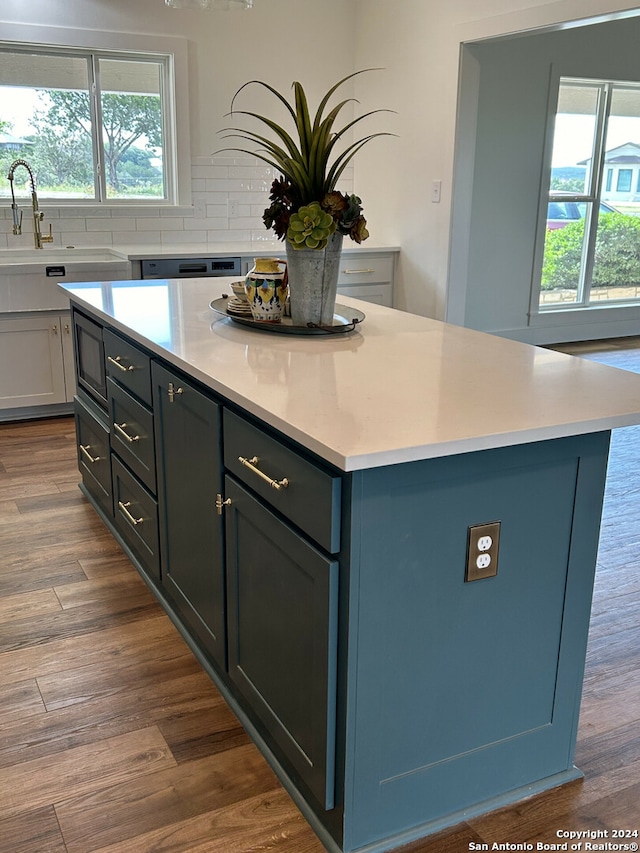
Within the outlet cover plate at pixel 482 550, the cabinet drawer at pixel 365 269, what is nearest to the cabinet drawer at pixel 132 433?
the outlet cover plate at pixel 482 550

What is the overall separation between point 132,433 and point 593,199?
17.0 ft

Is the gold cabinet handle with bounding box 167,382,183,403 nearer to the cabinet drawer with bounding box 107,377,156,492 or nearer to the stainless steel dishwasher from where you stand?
the cabinet drawer with bounding box 107,377,156,492

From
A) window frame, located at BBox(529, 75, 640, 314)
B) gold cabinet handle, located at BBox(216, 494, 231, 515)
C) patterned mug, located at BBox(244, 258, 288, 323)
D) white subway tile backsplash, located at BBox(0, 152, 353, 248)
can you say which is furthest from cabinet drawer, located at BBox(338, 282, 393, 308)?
gold cabinet handle, located at BBox(216, 494, 231, 515)

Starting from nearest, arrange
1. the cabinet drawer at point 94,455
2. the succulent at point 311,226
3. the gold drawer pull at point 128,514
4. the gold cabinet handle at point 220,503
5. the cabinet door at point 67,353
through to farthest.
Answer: the gold cabinet handle at point 220,503 → the succulent at point 311,226 → the gold drawer pull at point 128,514 → the cabinet drawer at point 94,455 → the cabinet door at point 67,353

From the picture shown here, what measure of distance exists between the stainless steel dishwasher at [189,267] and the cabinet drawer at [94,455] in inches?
54.8

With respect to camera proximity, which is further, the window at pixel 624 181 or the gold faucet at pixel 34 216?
the window at pixel 624 181

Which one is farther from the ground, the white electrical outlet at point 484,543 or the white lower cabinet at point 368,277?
the white lower cabinet at point 368,277

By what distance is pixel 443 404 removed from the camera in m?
1.62

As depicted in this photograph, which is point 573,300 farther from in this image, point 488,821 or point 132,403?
point 488,821

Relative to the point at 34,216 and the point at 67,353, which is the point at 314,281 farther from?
the point at 34,216

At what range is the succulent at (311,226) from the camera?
84.2 inches

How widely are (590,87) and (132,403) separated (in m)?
5.22

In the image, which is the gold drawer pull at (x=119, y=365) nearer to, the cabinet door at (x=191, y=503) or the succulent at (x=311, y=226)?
the cabinet door at (x=191, y=503)

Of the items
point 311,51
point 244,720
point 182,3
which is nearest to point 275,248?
point 311,51
